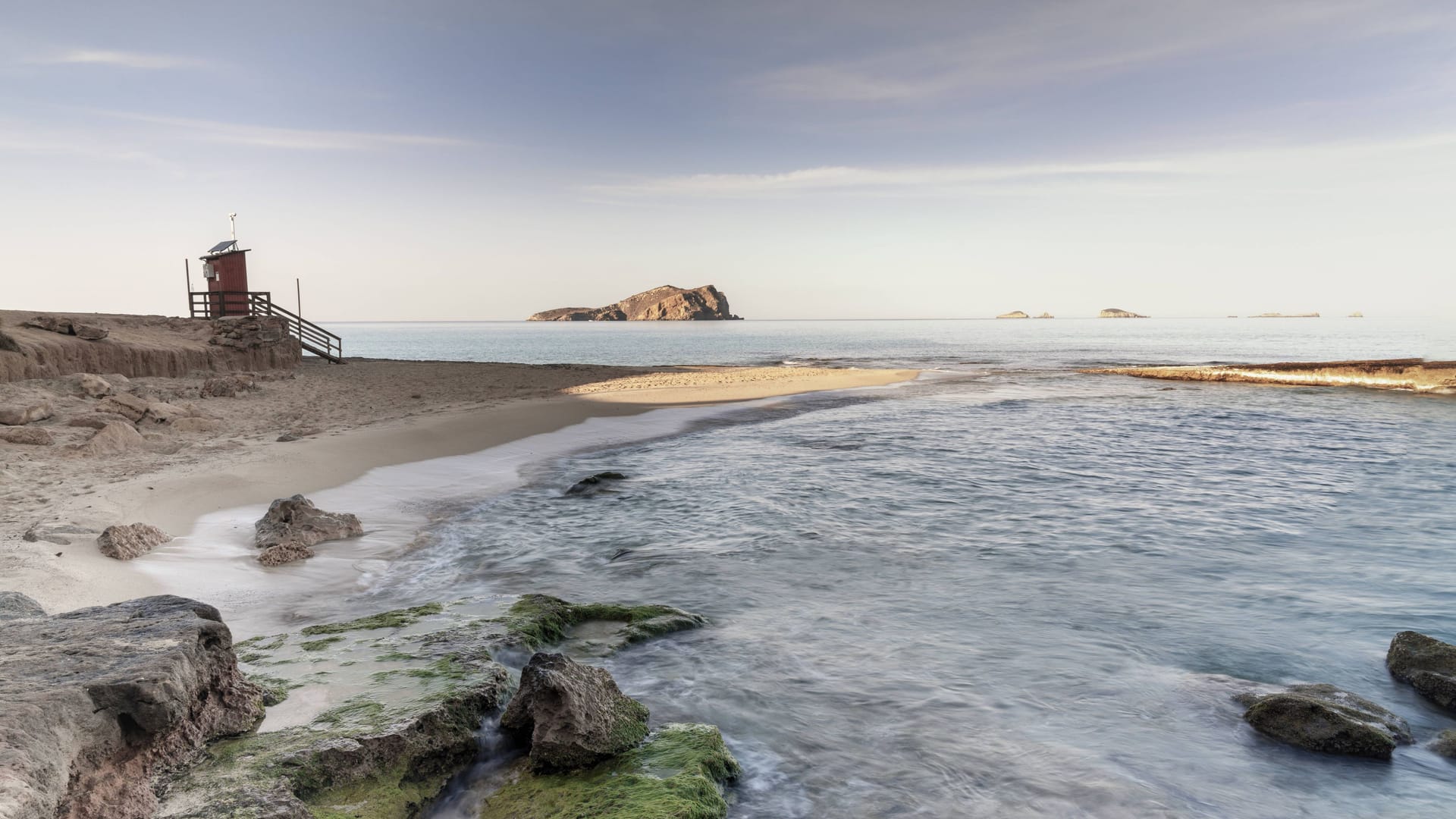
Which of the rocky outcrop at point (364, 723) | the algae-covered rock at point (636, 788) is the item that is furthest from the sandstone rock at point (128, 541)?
the algae-covered rock at point (636, 788)

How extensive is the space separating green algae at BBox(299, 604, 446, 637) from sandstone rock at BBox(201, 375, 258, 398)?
15.3 m

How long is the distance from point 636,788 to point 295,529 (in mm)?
6088

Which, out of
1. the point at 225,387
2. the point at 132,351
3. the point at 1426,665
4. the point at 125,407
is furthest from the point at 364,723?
the point at 132,351

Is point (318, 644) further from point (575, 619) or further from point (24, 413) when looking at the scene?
point (24, 413)

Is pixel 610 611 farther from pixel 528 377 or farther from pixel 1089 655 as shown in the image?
pixel 528 377

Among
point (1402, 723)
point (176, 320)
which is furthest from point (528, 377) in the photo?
point (1402, 723)

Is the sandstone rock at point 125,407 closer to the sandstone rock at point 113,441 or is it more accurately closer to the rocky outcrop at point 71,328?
the sandstone rock at point 113,441

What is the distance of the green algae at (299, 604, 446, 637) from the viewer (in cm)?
547

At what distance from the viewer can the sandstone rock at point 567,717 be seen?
153 inches

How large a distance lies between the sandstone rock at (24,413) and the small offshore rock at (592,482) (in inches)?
332

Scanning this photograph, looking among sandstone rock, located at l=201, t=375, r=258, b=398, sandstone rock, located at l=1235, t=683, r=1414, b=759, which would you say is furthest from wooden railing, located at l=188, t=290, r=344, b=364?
sandstone rock, located at l=1235, t=683, r=1414, b=759

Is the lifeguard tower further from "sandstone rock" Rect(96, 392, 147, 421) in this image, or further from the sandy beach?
"sandstone rock" Rect(96, 392, 147, 421)

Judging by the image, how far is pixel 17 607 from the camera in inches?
163

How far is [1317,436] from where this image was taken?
54.5 feet
